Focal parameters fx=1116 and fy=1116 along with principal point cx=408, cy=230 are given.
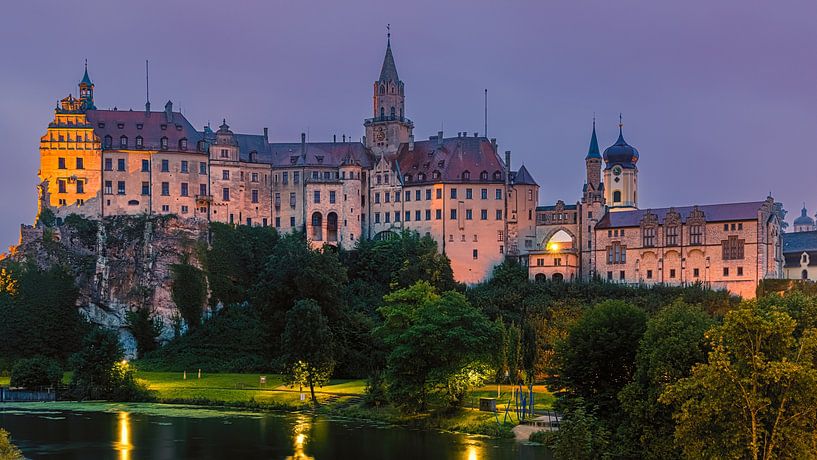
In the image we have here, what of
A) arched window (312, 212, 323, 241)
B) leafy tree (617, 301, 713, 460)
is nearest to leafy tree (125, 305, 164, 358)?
arched window (312, 212, 323, 241)

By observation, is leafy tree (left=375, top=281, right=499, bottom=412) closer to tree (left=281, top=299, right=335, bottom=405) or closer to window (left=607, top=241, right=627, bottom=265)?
tree (left=281, top=299, right=335, bottom=405)

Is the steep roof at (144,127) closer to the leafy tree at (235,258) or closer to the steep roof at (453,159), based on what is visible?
the leafy tree at (235,258)

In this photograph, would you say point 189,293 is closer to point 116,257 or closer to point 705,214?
point 116,257

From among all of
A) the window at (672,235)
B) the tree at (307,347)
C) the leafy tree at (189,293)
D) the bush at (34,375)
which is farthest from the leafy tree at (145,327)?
the window at (672,235)

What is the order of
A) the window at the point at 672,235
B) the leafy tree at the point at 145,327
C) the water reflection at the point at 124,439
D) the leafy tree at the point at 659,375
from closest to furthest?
the leafy tree at the point at 659,375 → the water reflection at the point at 124,439 → the leafy tree at the point at 145,327 → the window at the point at 672,235

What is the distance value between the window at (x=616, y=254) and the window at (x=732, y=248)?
9.34 meters

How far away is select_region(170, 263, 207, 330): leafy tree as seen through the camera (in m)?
105

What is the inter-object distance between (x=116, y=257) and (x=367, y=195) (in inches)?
1017

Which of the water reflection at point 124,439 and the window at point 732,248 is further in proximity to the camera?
the window at point 732,248

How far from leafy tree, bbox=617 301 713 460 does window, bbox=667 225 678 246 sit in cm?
5208

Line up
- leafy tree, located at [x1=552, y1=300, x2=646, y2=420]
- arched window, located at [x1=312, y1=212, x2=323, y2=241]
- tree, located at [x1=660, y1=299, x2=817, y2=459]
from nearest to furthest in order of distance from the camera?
tree, located at [x1=660, y1=299, x2=817, y2=459] < leafy tree, located at [x1=552, y1=300, x2=646, y2=420] < arched window, located at [x1=312, y1=212, x2=323, y2=241]

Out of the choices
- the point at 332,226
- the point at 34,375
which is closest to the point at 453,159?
the point at 332,226

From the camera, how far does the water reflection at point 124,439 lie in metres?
58.0

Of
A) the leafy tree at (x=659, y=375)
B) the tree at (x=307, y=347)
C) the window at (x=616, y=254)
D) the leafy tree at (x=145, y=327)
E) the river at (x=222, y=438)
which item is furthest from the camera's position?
the window at (x=616, y=254)
